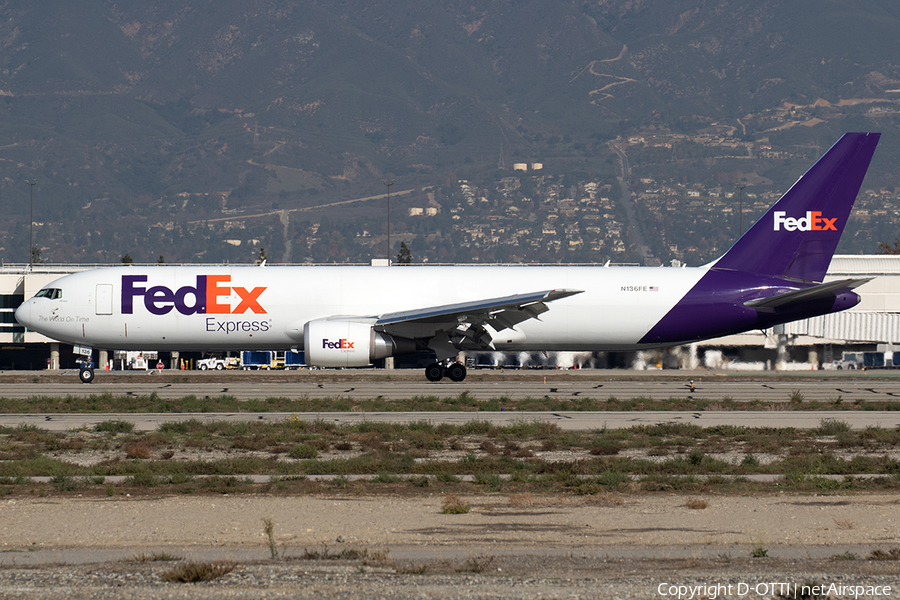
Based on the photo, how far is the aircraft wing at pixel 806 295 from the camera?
120ft

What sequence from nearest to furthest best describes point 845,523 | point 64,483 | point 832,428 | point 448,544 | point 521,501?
point 448,544 → point 845,523 → point 521,501 → point 64,483 → point 832,428

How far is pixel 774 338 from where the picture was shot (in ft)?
218

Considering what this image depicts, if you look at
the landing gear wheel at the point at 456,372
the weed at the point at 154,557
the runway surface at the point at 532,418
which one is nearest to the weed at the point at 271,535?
the weed at the point at 154,557

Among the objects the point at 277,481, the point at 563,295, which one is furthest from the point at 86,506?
the point at 563,295

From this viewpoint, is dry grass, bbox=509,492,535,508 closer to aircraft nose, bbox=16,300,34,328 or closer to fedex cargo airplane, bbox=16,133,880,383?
fedex cargo airplane, bbox=16,133,880,383

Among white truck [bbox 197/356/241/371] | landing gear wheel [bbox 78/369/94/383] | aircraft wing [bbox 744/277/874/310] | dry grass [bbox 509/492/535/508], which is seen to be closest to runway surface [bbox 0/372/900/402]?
landing gear wheel [bbox 78/369/94/383]

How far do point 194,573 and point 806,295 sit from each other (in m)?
31.2

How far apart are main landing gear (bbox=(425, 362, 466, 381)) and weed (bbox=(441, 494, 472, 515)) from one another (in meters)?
24.4

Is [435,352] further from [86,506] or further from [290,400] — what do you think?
[86,506]

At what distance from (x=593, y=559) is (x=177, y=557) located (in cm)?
499

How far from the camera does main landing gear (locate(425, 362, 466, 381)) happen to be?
40.1 m

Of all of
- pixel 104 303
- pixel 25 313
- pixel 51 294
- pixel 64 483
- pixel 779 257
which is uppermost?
pixel 779 257

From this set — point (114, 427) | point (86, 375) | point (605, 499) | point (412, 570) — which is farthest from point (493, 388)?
point (412, 570)

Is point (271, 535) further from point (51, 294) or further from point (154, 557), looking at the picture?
point (51, 294)
